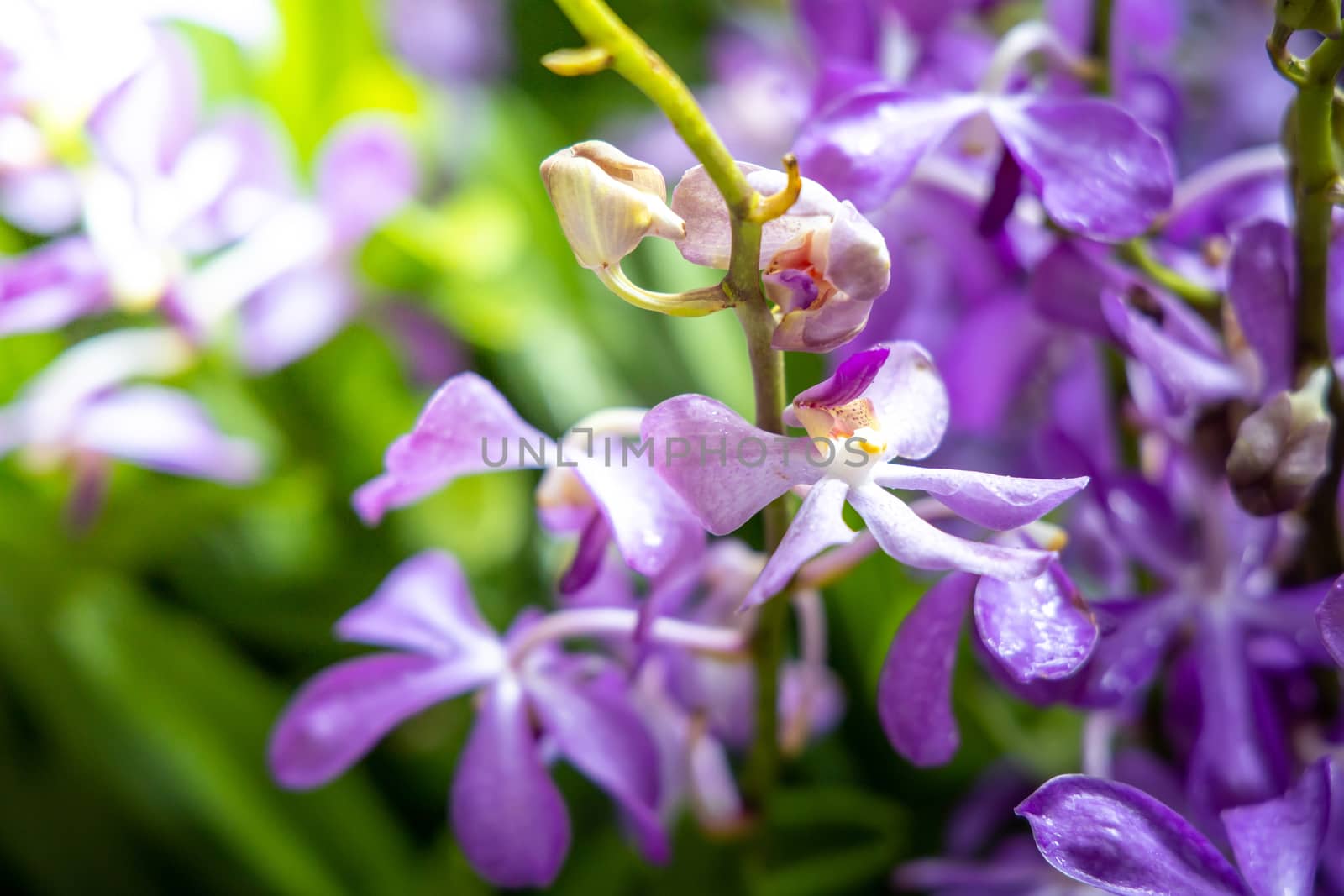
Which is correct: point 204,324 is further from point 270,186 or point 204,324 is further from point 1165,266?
point 1165,266

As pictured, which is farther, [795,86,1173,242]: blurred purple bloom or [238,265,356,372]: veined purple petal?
[238,265,356,372]: veined purple petal

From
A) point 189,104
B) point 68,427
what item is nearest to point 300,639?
point 68,427

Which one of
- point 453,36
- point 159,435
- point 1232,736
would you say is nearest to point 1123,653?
point 1232,736

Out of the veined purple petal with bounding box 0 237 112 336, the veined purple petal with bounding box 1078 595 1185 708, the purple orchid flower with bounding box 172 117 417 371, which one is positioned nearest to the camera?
the veined purple petal with bounding box 1078 595 1185 708

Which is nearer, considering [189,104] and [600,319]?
[189,104]

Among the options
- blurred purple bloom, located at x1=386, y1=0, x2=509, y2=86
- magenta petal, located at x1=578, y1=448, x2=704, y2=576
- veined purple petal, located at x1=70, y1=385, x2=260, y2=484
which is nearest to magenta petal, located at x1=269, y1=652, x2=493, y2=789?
magenta petal, located at x1=578, y1=448, x2=704, y2=576

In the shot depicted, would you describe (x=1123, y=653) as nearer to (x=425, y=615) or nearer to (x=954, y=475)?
(x=954, y=475)

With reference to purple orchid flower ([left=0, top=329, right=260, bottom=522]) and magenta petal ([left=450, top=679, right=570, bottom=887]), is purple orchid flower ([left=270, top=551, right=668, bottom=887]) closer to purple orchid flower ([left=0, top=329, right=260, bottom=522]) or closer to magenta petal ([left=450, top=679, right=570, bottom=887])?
magenta petal ([left=450, top=679, right=570, bottom=887])

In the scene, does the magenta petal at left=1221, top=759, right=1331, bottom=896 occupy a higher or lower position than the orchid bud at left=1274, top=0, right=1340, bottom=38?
lower
